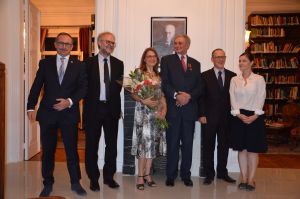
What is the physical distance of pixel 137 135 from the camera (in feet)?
14.0

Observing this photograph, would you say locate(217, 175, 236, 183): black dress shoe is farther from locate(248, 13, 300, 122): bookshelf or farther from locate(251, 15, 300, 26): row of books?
locate(251, 15, 300, 26): row of books

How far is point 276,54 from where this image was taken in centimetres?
943

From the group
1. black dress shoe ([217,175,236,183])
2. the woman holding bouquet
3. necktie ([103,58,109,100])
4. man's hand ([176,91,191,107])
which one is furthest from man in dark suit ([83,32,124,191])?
black dress shoe ([217,175,236,183])

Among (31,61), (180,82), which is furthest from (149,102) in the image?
(31,61)

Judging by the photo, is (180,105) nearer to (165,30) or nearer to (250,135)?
(250,135)

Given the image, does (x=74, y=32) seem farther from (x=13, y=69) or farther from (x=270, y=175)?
(x=270, y=175)

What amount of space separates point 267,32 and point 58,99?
703 cm

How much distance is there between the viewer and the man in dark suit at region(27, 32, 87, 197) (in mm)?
3816

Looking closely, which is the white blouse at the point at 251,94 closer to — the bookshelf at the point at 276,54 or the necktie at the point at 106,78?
the necktie at the point at 106,78

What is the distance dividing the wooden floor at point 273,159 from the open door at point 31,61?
0.67 feet

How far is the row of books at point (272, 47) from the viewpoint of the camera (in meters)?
9.24

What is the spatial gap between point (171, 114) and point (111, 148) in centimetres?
82

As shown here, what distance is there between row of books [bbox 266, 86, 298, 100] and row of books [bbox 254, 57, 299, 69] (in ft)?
1.90

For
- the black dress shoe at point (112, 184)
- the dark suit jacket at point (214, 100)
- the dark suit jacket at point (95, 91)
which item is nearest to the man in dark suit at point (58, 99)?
the dark suit jacket at point (95, 91)
